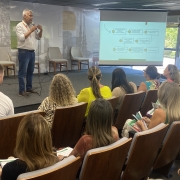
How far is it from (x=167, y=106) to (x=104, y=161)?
1034 mm

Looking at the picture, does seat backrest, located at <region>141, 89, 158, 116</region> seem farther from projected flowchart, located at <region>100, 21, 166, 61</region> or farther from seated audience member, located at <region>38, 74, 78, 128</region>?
projected flowchart, located at <region>100, 21, 166, 61</region>

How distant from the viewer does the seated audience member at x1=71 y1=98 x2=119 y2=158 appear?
163 cm

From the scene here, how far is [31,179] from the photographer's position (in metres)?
1.08

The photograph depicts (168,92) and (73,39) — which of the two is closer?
(168,92)

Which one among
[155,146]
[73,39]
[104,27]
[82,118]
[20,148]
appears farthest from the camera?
[73,39]

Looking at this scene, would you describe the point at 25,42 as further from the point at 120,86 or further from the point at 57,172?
the point at 57,172

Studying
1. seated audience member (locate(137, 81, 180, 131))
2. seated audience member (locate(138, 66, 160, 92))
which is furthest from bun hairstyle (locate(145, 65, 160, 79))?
seated audience member (locate(137, 81, 180, 131))

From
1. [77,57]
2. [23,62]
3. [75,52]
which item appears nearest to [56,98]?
[23,62]

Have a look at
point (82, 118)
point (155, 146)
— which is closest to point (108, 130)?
point (155, 146)

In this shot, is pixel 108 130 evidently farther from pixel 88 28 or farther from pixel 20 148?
pixel 88 28

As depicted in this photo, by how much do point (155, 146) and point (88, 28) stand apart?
7.22 meters

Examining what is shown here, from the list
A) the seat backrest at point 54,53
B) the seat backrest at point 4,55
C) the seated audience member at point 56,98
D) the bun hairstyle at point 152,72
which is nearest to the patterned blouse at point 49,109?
the seated audience member at point 56,98

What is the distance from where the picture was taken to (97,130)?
1.65 metres

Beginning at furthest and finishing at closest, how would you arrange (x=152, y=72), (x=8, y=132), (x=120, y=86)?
(x=152, y=72) < (x=120, y=86) < (x=8, y=132)
